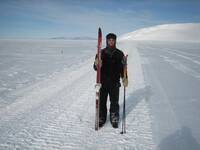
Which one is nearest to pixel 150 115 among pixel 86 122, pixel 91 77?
pixel 86 122

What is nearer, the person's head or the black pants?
the person's head

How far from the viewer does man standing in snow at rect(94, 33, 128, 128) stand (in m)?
3.97

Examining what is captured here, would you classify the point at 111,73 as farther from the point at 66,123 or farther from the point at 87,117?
the point at 66,123

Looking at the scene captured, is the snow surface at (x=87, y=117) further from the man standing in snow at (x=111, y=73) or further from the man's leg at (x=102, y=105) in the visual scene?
the man standing in snow at (x=111, y=73)

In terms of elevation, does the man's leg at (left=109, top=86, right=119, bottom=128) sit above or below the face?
below

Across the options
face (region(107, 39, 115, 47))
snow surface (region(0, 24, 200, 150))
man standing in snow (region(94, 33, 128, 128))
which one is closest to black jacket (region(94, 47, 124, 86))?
man standing in snow (region(94, 33, 128, 128))

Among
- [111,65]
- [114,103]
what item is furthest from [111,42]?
[114,103]

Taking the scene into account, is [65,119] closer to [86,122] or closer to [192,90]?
[86,122]

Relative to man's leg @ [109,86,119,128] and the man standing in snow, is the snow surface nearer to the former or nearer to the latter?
man's leg @ [109,86,119,128]

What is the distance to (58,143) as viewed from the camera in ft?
12.0

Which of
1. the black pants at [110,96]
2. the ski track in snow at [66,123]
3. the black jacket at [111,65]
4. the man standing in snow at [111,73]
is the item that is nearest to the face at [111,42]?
the man standing in snow at [111,73]

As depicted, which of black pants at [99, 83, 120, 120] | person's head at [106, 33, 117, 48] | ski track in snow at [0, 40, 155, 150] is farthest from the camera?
black pants at [99, 83, 120, 120]

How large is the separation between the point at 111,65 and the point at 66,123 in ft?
5.61

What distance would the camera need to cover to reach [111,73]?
4.09m
